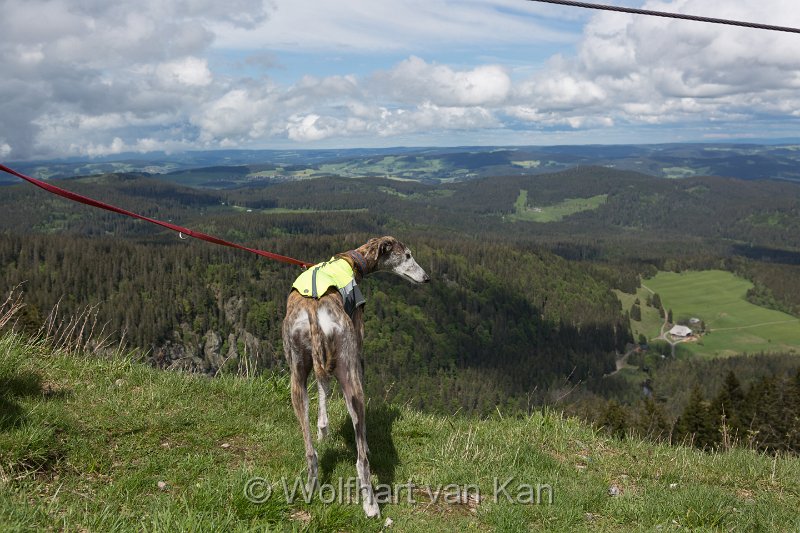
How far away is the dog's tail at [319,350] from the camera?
20.6ft

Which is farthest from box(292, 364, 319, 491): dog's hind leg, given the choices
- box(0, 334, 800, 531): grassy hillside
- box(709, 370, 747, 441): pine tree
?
box(709, 370, 747, 441): pine tree

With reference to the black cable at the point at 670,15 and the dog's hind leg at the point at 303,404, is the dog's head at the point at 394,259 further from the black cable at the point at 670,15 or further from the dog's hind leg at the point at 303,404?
the black cable at the point at 670,15

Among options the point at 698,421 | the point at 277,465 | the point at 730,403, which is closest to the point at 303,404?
the point at 277,465

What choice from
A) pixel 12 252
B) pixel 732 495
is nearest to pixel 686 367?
pixel 732 495

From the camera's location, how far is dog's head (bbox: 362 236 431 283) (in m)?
8.45

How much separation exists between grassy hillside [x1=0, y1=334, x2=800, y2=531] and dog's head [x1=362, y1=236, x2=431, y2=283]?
2.68 meters

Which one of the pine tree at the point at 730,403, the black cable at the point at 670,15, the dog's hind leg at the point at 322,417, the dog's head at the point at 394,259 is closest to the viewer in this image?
the black cable at the point at 670,15

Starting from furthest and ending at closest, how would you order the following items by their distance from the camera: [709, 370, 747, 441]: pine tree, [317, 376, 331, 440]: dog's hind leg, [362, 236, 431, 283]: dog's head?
1. [709, 370, 747, 441]: pine tree
2. [362, 236, 431, 283]: dog's head
3. [317, 376, 331, 440]: dog's hind leg

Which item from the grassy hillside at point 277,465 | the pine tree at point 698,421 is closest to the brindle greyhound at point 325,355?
the grassy hillside at point 277,465

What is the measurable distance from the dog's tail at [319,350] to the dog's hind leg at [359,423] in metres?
0.15

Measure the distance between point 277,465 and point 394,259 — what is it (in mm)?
3765

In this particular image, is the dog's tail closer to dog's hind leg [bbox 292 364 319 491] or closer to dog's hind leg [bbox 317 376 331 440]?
→ dog's hind leg [bbox 292 364 319 491]

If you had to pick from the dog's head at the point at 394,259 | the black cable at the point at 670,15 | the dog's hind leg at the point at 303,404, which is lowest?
the dog's hind leg at the point at 303,404

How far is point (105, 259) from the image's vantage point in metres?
185
